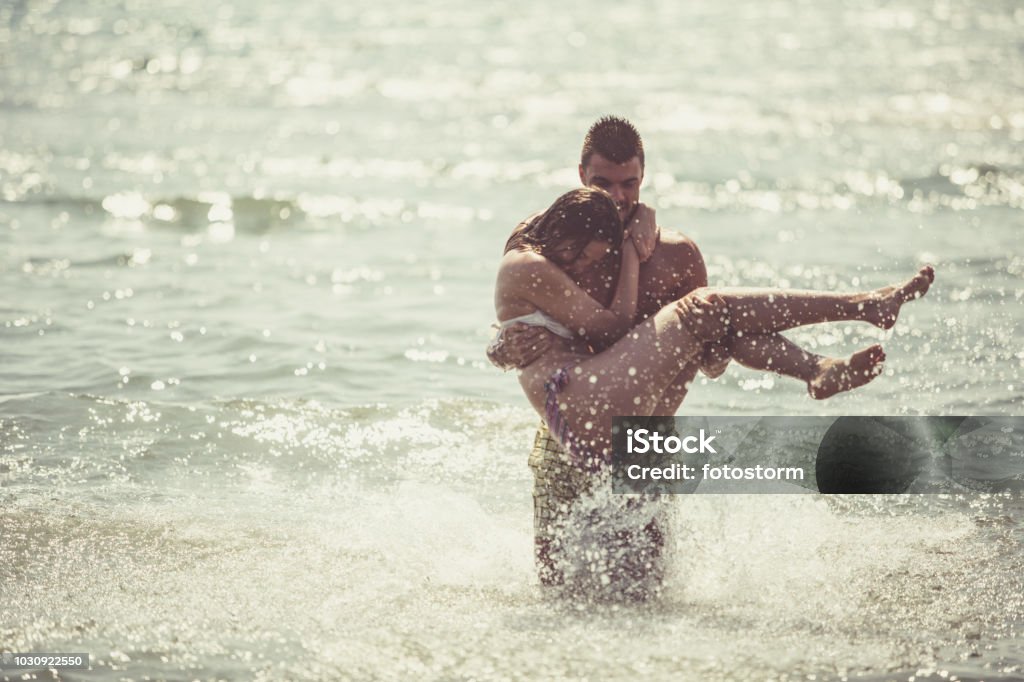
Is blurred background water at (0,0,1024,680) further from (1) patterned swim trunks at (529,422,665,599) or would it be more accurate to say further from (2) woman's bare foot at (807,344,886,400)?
(2) woman's bare foot at (807,344,886,400)

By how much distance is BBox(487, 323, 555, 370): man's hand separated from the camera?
17.6ft

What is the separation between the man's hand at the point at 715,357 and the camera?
5.34 m

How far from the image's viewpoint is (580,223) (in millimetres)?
5164

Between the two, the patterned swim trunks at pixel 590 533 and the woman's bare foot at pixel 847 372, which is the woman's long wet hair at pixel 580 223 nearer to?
the patterned swim trunks at pixel 590 533

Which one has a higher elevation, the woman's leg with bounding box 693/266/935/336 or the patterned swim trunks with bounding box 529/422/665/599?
the woman's leg with bounding box 693/266/935/336

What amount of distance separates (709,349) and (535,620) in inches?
52.0

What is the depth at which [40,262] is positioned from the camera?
12281 millimetres

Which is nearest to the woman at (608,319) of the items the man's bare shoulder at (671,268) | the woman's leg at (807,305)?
the woman's leg at (807,305)

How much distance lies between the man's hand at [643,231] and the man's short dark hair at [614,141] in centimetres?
24

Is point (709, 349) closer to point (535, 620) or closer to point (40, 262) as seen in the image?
point (535, 620)

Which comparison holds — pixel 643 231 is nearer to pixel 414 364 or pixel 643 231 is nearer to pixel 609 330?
pixel 609 330

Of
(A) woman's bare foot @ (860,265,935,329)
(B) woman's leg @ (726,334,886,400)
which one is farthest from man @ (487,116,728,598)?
(A) woman's bare foot @ (860,265,935,329)

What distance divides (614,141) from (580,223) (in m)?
0.48

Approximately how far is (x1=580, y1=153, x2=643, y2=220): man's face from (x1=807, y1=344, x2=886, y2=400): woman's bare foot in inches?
43.0
